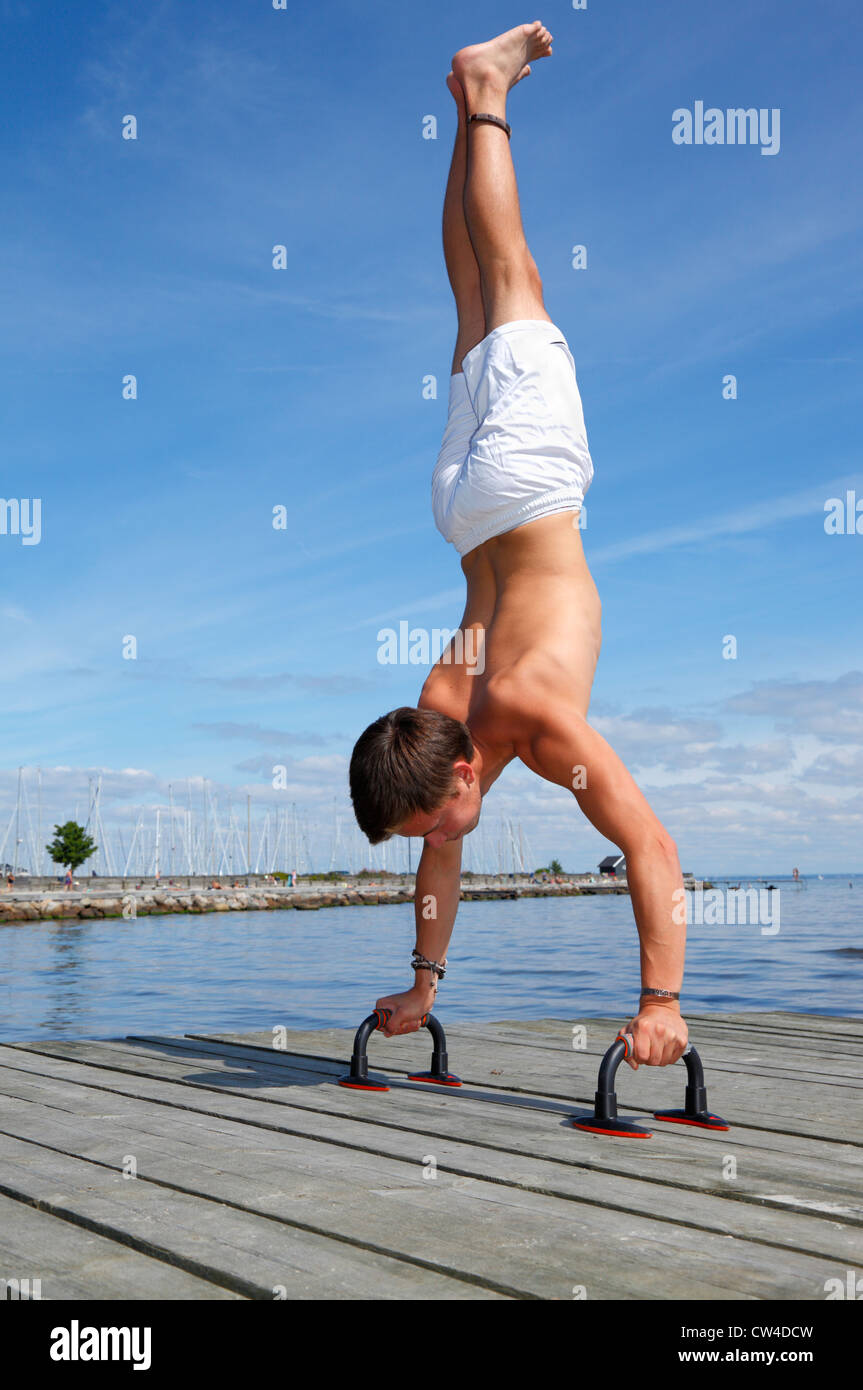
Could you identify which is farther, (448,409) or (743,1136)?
(448,409)

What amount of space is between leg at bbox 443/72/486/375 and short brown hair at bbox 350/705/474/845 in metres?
1.54

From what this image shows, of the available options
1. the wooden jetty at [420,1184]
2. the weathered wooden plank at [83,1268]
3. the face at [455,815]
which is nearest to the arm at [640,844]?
the face at [455,815]

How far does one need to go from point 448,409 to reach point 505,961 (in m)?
20.4

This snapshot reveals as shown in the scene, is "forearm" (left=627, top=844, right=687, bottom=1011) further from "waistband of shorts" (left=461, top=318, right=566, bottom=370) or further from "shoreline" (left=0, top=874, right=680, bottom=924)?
"shoreline" (left=0, top=874, right=680, bottom=924)

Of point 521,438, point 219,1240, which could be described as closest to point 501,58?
point 521,438

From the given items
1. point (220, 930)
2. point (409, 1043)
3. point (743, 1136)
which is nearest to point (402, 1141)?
point (743, 1136)

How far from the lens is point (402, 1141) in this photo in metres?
2.89

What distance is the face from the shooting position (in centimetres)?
316

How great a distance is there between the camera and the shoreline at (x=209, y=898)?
5000 cm

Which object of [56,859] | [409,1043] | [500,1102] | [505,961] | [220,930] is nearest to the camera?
[500,1102]

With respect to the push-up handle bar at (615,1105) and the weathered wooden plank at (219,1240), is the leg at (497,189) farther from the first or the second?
the weathered wooden plank at (219,1240)

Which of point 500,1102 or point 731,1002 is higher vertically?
point 500,1102

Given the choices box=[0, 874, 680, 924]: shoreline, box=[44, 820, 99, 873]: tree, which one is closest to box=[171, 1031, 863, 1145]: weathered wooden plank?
box=[0, 874, 680, 924]: shoreline
